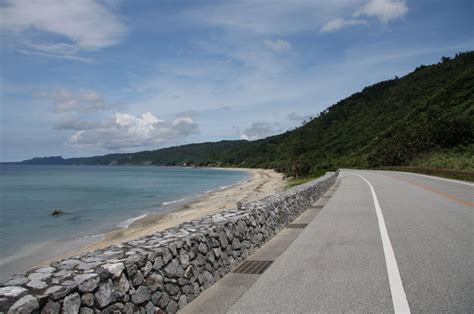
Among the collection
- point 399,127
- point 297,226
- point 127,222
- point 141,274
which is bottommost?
point 127,222

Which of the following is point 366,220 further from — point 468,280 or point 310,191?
point 468,280

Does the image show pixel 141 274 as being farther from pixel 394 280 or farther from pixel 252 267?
pixel 394 280

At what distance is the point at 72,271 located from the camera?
3.72 metres

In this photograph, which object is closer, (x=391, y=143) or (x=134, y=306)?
(x=134, y=306)

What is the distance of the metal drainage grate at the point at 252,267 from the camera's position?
20.9ft

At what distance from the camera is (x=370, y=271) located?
5.88 metres

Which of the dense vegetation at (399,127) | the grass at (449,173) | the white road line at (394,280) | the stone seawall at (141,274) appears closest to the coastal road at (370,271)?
the white road line at (394,280)

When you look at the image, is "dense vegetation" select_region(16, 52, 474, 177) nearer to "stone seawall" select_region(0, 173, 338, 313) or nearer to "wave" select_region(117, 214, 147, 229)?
"wave" select_region(117, 214, 147, 229)

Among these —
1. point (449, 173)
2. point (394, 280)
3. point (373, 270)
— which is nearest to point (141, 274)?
point (394, 280)

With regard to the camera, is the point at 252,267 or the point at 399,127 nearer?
the point at 252,267

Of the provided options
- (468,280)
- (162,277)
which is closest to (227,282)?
(162,277)

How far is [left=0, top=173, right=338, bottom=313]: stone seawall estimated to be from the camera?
324cm

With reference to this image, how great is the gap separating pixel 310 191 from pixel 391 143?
174 ft

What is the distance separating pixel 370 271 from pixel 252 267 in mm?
1894
